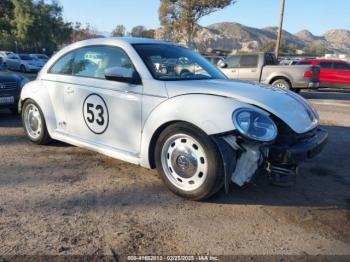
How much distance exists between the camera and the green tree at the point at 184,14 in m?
33.2

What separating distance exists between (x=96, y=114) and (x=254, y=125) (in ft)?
6.79

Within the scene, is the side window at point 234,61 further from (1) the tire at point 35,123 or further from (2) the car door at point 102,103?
(2) the car door at point 102,103

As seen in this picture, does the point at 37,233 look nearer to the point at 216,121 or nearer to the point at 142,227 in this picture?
the point at 142,227

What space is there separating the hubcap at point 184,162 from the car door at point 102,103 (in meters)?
0.47

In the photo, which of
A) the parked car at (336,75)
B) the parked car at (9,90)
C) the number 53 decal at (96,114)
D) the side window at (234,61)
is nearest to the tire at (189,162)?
the number 53 decal at (96,114)

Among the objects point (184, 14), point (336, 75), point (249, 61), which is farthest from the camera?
point (184, 14)

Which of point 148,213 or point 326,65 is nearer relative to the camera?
point 148,213

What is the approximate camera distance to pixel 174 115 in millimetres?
3900

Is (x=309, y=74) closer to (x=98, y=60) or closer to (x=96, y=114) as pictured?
(x=98, y=60)

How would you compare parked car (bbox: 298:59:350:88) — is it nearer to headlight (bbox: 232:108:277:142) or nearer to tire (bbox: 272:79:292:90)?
tire (bbox: 272:79:292:90)

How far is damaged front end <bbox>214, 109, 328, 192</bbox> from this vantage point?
11.8 ft

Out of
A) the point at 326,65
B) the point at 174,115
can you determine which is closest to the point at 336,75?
the point at 326,65

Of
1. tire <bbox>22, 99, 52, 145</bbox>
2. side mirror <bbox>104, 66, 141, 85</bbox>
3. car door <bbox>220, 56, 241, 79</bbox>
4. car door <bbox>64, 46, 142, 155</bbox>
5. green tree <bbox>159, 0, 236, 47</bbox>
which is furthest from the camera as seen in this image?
green tree <bbox>159, 0, 236, 47</bbox>

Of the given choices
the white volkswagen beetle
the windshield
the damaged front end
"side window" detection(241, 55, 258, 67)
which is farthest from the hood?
"side window" detection(241, 55, 258, 67)
